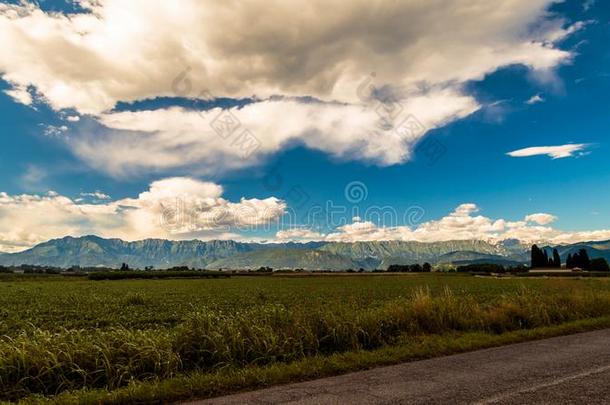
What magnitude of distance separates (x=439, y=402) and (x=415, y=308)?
312 inches

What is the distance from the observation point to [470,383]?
8.36m

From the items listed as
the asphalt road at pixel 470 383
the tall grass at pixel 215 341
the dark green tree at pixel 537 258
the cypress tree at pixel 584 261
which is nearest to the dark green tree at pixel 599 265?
the cypress tree at pixel 584 261

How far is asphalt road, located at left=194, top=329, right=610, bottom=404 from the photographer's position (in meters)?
7.36

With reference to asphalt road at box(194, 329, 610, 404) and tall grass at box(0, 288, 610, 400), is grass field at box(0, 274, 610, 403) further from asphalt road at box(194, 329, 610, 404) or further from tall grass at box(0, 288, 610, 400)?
asphalt road at box(194, 329, 610, 404)

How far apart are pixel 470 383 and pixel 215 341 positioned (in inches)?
238

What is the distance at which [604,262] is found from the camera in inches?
5748

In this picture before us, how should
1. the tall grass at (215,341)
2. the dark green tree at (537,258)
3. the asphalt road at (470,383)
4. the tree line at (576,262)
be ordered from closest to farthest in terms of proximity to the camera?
the asphalt road at (470,383)
the tall grass at (215,341)
the tree line at (576,262)
the dark green tree at (537,258)

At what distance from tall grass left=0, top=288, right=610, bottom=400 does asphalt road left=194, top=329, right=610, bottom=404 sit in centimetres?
225

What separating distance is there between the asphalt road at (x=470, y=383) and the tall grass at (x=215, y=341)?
225cm

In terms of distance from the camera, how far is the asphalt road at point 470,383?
7359mm

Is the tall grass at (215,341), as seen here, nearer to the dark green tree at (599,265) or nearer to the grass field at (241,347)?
the grass field at (241,347)

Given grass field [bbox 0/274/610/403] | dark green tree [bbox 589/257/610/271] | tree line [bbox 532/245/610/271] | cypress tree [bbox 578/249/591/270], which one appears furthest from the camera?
cypress tree [bbox 578/249/591/270]

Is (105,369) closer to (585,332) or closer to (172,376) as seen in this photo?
(172,376)

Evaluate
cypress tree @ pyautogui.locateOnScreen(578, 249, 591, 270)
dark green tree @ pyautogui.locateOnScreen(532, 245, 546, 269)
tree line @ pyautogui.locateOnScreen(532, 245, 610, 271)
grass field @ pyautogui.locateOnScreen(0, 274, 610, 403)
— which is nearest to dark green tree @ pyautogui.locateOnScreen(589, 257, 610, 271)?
tree line @ pyautogui.locateOnScreen(532, 245, 610, 271)
